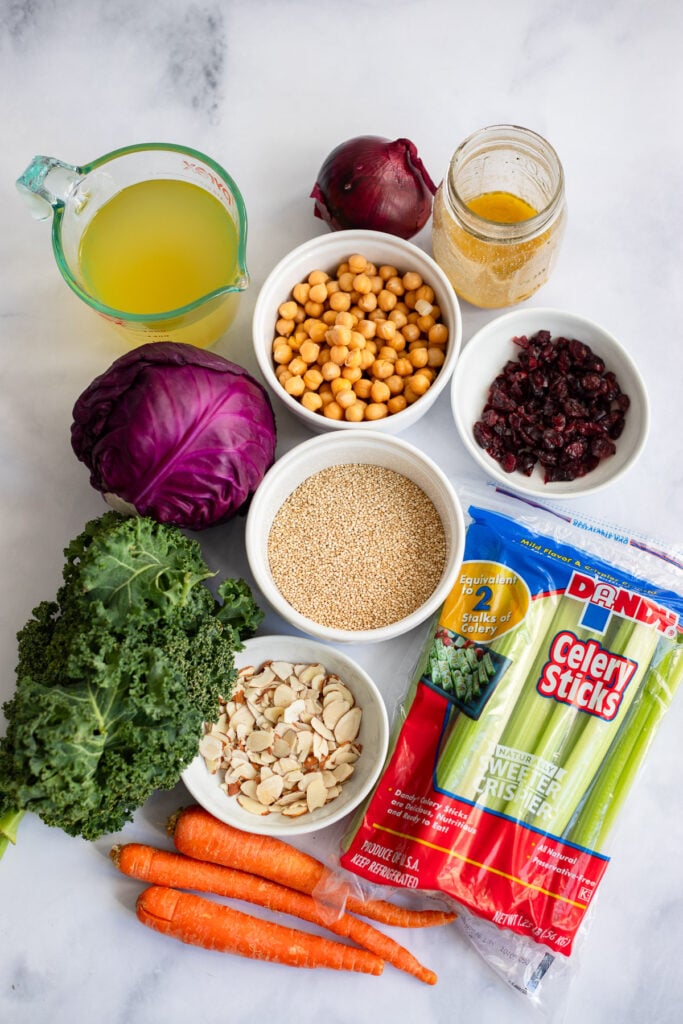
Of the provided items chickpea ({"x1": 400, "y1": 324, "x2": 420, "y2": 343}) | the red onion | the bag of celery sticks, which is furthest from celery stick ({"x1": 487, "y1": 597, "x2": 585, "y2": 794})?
the red onion

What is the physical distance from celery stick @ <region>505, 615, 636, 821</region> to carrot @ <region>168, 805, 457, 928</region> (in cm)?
26

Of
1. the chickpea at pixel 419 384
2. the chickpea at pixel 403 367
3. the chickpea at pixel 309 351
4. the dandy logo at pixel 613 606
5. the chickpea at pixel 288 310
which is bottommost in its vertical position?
the dandy logo at pixel 613 606

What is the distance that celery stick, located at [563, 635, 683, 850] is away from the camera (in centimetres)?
165

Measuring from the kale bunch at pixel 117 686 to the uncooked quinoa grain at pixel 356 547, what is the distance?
0.67 ft

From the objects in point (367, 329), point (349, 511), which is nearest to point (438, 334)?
point (367, 329)

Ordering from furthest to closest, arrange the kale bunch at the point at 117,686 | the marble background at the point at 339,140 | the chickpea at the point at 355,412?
the marble background at the point at 339,140
the chickpea at the point at 355,412
the kale bunch at the point at 117,686

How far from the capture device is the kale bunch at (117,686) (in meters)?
1.41

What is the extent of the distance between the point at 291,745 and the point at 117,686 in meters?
0.39

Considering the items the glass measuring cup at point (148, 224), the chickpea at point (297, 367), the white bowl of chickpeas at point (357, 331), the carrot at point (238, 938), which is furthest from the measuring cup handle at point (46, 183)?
the carrot at point (238, 938)

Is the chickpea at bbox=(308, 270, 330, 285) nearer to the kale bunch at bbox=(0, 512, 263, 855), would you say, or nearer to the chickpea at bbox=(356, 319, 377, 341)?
the chickpea at bbox=(356, 319, 377, 341)

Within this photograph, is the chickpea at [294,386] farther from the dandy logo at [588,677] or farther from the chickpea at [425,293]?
the dandy logo at [588,677]

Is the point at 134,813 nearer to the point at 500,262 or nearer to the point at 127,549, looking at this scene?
the point at 127,549

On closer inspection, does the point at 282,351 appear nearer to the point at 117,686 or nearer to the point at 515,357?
the point at 515,357

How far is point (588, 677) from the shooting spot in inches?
66.2
